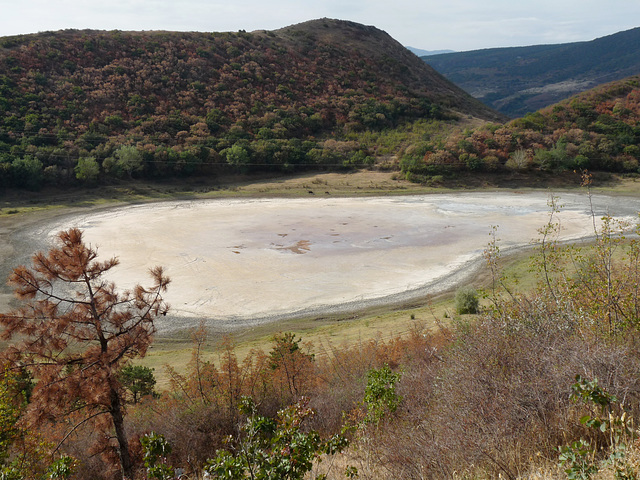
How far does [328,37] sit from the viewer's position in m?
91.9

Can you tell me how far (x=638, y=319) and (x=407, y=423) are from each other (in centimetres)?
459

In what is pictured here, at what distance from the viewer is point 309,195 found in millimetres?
46625

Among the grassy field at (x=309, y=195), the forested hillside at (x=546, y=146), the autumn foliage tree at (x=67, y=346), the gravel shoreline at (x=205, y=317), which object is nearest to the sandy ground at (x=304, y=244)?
the gravel shoreline at (x=205, y=317)

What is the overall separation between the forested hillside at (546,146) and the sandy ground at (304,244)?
6935mm

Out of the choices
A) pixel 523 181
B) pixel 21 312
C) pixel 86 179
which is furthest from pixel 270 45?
pixel 21 312

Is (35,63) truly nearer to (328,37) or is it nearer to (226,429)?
(328,37)

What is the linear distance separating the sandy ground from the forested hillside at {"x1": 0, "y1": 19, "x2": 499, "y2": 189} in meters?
11.7

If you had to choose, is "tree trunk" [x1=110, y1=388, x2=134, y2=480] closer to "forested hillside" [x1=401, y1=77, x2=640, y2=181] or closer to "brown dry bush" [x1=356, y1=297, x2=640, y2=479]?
"brown dry bush" [x1=356, y1=297, x2=640, y2=479]

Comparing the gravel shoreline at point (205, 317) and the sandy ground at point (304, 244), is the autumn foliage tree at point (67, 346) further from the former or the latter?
the sandy ground at point (304, 244)

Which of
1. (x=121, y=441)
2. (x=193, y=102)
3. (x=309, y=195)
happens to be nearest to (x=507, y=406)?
(x=121, y=441)

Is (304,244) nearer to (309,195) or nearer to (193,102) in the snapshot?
(309,195)

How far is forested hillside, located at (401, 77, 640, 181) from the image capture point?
51.0 meters

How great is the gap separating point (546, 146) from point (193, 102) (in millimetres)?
48998

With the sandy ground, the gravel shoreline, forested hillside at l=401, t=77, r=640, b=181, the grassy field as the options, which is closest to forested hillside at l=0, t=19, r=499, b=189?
the grassy field
